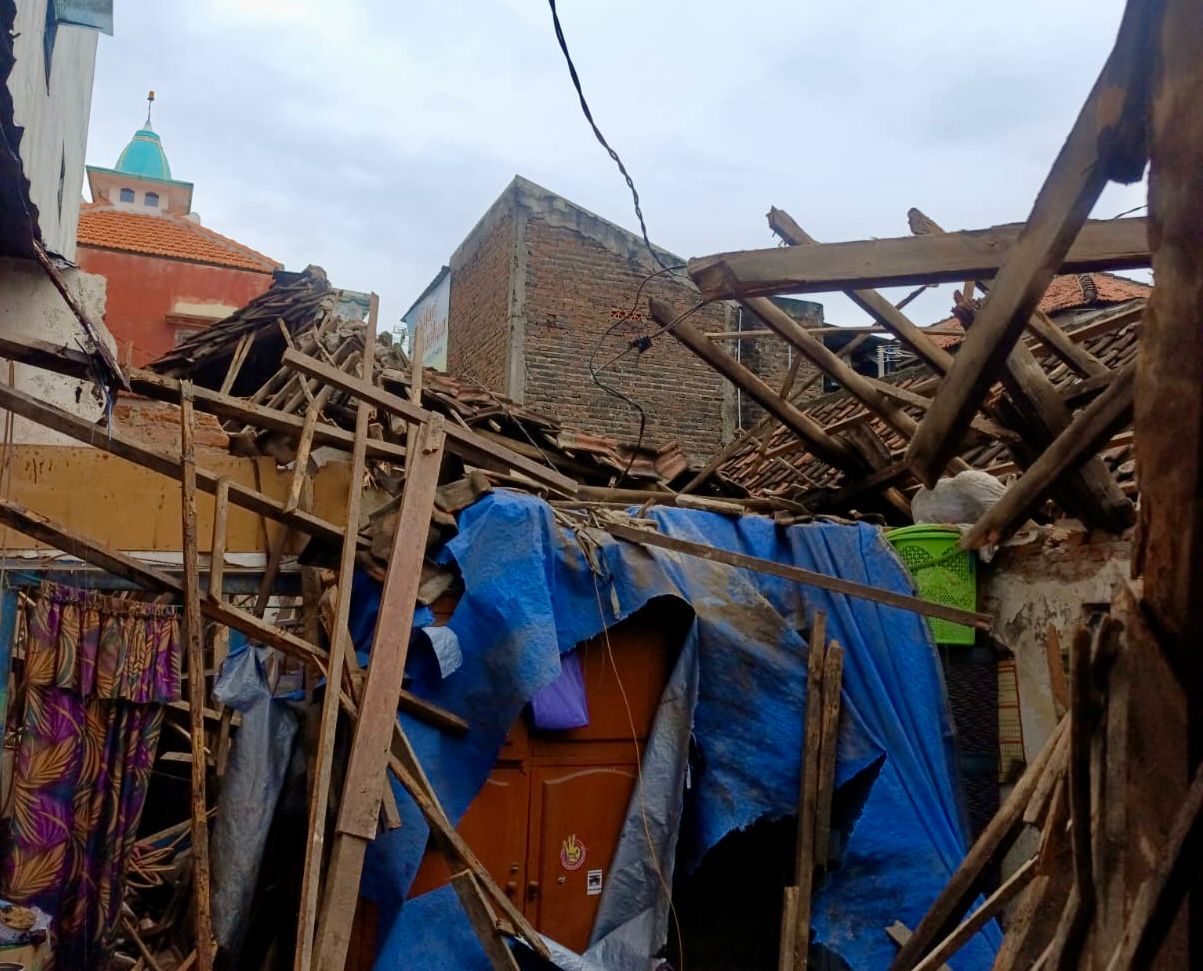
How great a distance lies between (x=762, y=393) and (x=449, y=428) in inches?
84.1

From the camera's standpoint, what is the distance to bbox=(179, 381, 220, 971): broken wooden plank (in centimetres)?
407

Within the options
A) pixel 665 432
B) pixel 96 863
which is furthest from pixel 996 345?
pixel 665 432

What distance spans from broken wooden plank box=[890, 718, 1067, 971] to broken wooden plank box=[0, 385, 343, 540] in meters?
3.19

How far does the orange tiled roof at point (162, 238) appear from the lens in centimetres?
1723

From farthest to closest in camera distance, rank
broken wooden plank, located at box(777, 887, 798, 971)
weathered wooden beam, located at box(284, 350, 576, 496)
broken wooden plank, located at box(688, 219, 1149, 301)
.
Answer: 1. broken wooden plank, located at box(777, 887, 798, 971)
2. weathered wooden beam, located at box(284, 350, 576, 496)
3. broken wooden plank, located at box(688, 219, 1149, 301)

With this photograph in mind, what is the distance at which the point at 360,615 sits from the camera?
5203 millimetres

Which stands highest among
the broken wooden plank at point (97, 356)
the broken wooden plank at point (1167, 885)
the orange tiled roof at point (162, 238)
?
the orange tiled roof at point (162, 238)

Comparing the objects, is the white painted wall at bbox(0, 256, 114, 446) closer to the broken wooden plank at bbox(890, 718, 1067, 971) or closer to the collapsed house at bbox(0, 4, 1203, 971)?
the collapsed house at bbox(0, 4, 1203, 971)

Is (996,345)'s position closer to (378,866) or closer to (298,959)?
(298,959)

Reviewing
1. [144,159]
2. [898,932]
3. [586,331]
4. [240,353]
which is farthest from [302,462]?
[144,159]

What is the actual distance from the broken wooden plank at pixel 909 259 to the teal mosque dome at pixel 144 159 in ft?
77.7

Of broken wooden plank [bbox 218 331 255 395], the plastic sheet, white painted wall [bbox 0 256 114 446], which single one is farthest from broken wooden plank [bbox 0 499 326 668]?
broken wooden plank [bbox 218 331 255 395]

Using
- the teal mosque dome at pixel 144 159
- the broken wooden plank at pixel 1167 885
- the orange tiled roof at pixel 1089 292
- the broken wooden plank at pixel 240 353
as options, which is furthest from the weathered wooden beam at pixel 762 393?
the teal mosque dome at pixel 144 159

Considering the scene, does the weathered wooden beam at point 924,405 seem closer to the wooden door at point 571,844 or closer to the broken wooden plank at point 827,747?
the broken wooden plank at point 827,747
